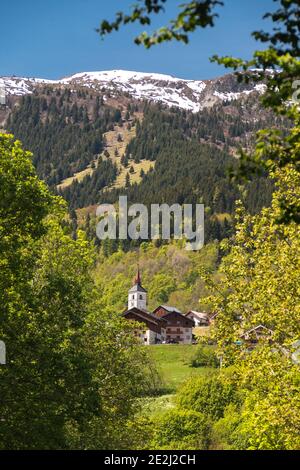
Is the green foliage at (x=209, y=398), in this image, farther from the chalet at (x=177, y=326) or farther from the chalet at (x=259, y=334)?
the chalet at (x=177, y=326)

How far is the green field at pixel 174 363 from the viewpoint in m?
99.3

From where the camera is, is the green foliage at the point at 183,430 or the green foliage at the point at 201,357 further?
the green foliage at the point at 201,357

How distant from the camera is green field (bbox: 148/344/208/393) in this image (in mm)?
99281

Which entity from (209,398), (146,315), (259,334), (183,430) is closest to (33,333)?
(259,334)

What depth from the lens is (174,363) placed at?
124 metres

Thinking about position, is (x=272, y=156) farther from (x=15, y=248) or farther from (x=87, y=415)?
(x=87, y=415)

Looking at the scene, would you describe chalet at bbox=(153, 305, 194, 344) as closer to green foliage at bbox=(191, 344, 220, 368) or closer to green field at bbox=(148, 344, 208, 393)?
green field at bbox=(148, 344, 208, 393)

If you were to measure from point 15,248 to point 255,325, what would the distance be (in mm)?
9251

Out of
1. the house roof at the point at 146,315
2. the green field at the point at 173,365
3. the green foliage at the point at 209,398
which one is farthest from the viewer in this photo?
the house roof at the point at 146,315

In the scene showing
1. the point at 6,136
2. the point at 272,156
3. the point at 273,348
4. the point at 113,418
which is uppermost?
the point at 6,136

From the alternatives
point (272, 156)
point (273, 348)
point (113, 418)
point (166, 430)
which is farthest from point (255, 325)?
point (166, 430)

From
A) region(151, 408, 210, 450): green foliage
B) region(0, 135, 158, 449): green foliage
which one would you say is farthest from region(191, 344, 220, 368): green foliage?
region(0, 135, 158, 449): green foliage

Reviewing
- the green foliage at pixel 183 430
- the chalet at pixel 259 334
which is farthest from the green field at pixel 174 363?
the chalet at pixel 259 334
